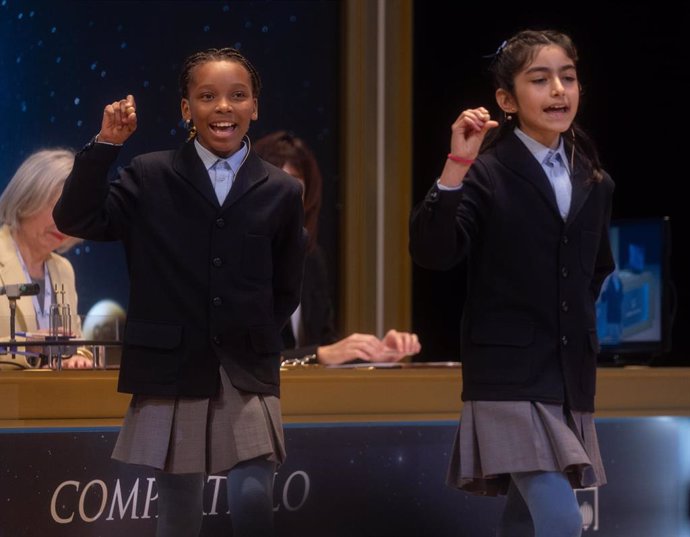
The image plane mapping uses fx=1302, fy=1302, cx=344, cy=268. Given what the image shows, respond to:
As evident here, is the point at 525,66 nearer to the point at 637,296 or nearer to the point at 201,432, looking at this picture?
the point at 201,432

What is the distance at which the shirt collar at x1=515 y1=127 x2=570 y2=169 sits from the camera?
2652mm

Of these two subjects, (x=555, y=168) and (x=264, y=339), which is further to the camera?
(x=555, y=168)

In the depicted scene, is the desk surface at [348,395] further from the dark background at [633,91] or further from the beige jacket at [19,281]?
the dark background at [633,91]

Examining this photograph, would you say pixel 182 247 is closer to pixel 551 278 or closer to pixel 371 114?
pixel 551 278

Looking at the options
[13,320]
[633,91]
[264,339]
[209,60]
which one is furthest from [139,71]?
[264,339]

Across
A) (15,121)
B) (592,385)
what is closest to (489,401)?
(592,385)

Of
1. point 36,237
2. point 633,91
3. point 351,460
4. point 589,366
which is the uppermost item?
point 633,91

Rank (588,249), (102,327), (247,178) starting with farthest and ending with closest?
(102,327)
(588,249)
(247,178)

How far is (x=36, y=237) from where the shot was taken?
3709mm

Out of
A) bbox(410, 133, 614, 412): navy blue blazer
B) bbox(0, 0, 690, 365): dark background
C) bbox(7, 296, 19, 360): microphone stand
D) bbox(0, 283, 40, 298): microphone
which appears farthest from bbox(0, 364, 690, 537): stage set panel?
bbox(0, 0, 690, 365): dark background

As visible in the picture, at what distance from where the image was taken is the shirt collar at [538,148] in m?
2.65

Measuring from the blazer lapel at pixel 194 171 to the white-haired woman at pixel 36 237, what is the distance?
0.86 meters

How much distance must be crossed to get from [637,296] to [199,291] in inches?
75.6

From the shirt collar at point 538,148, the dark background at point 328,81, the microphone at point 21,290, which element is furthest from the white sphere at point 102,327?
the dark background at point 328,81
